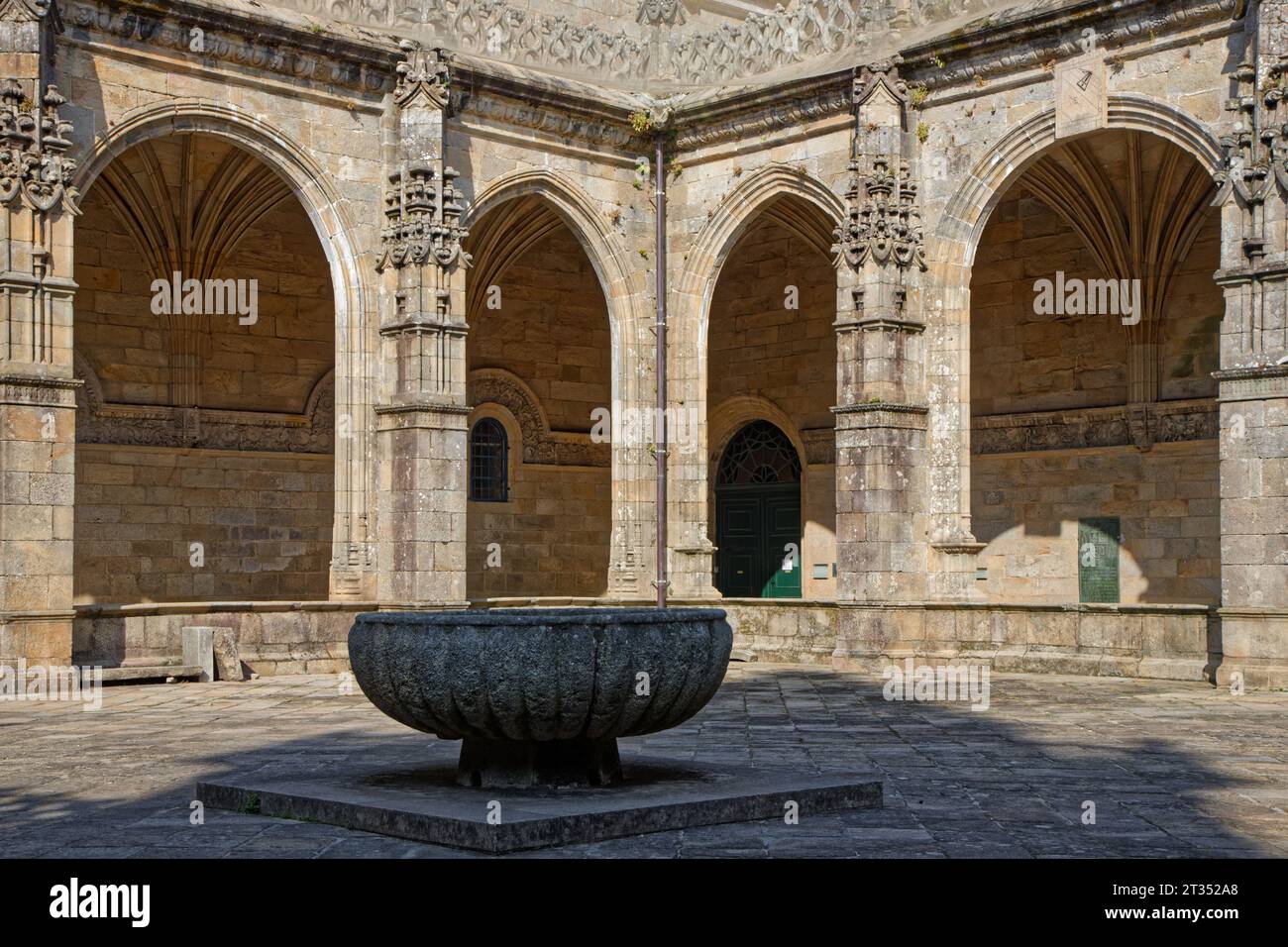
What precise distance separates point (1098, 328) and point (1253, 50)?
20.9 ft

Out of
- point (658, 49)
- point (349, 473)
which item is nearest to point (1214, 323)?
point (658, 49)

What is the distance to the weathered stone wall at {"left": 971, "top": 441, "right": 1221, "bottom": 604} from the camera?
65.7 ft

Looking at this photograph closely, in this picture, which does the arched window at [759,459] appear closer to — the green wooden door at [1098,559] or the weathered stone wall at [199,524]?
the green wooden door at [1098,559]

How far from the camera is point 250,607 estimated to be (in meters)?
16.8

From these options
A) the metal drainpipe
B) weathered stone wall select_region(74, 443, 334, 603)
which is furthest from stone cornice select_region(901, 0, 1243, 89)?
weathered stone wall select_region(74, 443, 334, 603)

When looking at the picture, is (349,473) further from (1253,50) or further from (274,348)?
(1253,50)

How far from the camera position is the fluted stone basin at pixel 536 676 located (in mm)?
7055

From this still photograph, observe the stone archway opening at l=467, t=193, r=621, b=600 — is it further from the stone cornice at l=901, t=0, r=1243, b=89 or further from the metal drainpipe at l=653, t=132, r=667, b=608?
the stone cornice at l=901, t=0, r=1243, b=89

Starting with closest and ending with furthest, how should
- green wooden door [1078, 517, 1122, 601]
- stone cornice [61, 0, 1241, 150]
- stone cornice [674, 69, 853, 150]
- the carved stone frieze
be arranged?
stone cornice [61, 0, 1241, 150] < stone cornice [674, 69, 853, 150] < the carved stone frieze < green wooden door [1078, 517, 1122, 601]

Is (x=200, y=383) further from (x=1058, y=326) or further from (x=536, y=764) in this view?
(x=536, y=764)

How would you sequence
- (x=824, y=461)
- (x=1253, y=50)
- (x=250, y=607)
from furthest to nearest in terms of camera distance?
(x=824, y=461)
(x=250, y=607)
(x=1253, y=50)

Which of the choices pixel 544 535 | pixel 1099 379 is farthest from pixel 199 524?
pixel 1099 379

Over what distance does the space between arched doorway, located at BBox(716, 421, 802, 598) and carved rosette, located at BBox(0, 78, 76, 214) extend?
11.5 meters

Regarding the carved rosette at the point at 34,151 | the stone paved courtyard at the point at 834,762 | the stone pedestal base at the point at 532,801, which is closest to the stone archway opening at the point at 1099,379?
the stone paved courtyard at the point at 834,762
